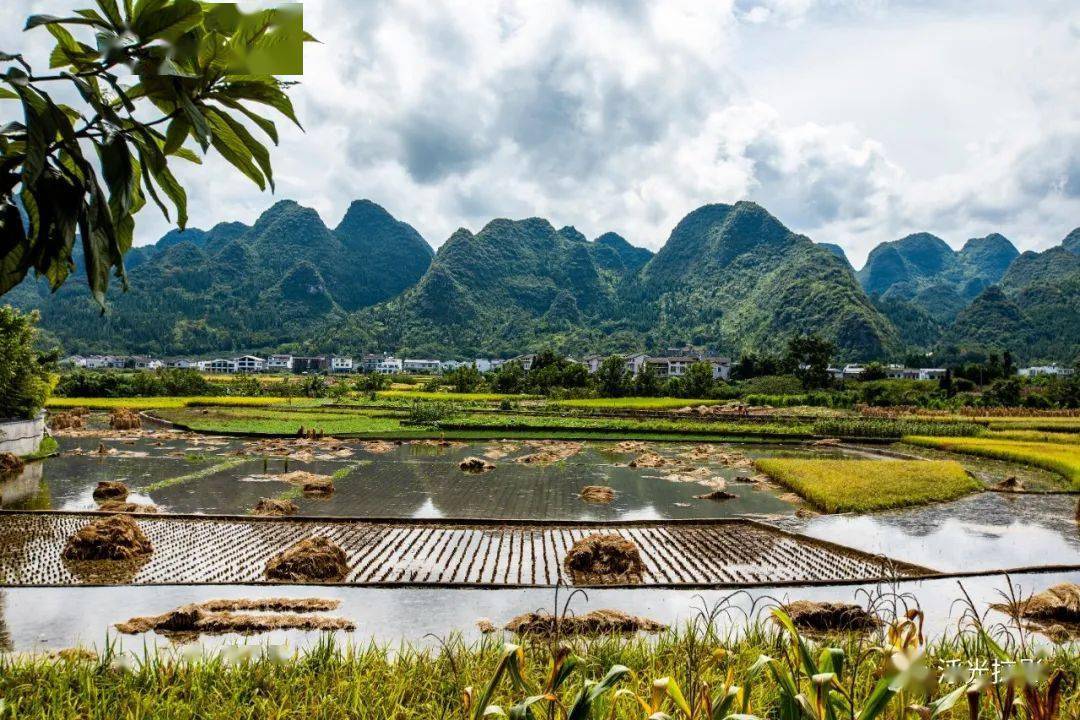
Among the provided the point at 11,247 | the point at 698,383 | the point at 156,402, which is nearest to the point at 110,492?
the point at 11,247

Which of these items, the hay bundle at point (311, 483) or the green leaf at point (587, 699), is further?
the hay bundle at point (311, 483)

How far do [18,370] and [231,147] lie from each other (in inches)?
1099

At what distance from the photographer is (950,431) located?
35.1 meters

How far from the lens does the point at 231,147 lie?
169 centimetres

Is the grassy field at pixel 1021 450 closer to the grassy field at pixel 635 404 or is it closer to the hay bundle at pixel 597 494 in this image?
the hay bundle at pixel 597 494

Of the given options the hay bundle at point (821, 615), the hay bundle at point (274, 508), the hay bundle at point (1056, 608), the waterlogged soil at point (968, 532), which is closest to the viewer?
the hay bundle at point (821, 615)

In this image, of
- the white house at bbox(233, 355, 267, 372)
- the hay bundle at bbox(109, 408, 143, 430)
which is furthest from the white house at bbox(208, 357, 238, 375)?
the hay bundle at bbox(109, 408, 143, 430)

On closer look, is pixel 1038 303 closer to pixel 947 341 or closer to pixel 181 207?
pixel 947 341

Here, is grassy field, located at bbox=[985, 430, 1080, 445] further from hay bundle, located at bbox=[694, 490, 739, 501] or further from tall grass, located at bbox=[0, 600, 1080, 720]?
tall grass, located at bbox=[0, 600, 1080, 720]

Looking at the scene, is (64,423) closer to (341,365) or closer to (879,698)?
(879,698)

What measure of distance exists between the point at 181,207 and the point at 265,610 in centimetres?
887

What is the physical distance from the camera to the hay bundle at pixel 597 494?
18641 mm

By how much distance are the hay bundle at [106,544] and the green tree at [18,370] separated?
13836 millimetres

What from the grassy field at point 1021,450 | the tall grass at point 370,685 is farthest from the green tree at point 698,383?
the tall grass at point 370,685
